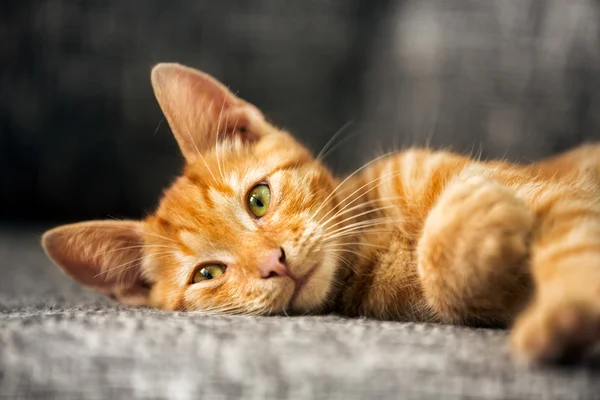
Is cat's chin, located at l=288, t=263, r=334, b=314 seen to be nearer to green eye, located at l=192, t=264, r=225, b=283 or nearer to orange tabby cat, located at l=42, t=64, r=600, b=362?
orange tabby cat, located at l=42, t=64, r=600, b=362

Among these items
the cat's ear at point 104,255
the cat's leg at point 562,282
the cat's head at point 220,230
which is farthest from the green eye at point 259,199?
the cat's leg at point 562,282

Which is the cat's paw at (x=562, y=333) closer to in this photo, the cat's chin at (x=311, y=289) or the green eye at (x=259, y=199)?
the cat's chin at (x=311, y=289)

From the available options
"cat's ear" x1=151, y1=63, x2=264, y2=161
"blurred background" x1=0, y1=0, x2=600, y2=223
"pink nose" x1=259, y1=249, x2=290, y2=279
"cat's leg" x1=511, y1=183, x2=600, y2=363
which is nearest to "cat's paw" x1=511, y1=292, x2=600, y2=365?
"cat's leg" x1=511, y1=183, x2=600, y2=363

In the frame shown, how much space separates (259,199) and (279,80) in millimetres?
883

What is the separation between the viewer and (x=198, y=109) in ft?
4.00

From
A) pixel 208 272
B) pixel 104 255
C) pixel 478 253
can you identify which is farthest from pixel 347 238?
pixel 104 255

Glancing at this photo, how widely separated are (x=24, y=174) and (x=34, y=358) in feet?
4.57

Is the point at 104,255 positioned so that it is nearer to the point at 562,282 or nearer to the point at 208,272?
the point at 208,272

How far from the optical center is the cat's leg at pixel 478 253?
0.74 meters

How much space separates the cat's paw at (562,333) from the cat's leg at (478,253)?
0.15 meters

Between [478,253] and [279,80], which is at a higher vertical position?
[279,80]

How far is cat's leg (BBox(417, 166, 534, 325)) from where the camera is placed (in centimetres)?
74

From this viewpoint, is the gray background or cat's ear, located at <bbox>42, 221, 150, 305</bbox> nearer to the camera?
cat's ear, located at <bbox>42, 221, 150, 305</bbox>

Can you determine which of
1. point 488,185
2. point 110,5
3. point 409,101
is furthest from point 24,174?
point 488,185
